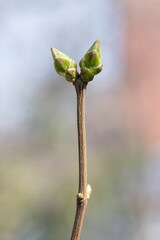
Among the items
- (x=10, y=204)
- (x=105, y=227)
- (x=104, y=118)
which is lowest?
(x=105, y=227)

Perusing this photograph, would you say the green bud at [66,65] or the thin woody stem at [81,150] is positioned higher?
the green bud at [66,65]

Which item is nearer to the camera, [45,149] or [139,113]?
[45,149]

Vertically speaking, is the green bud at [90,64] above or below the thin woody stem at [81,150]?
above

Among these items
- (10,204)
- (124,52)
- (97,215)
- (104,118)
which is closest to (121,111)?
(104,118)

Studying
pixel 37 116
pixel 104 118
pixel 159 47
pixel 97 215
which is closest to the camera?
pixel 97 215

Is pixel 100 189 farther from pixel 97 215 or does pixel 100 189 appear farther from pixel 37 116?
pixel 37 116

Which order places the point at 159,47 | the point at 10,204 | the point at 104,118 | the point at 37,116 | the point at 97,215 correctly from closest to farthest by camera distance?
the point at 10,204
the point at 97,215
the point at 37,116
the point at 104,118
the point at 159,47

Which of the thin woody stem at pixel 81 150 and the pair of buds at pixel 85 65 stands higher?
the pair of buds at pixel 85 65

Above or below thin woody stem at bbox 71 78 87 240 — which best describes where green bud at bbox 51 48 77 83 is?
above
